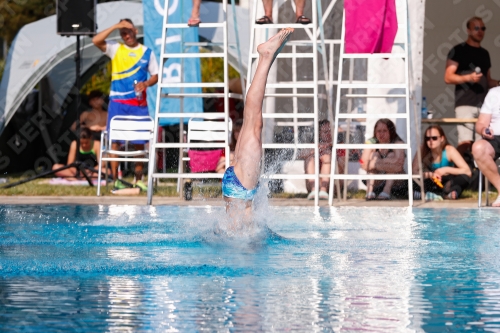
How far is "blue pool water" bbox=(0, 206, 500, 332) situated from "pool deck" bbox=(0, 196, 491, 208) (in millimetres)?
1271

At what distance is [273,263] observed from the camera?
4555 millimetres

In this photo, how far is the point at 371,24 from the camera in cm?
824

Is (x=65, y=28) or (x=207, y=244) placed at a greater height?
(x=65, y=28)

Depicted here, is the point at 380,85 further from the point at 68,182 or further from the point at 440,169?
the point at 68,182

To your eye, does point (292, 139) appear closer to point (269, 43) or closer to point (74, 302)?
point (269, 43)

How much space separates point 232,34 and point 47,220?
584 cm

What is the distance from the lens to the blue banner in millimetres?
10969

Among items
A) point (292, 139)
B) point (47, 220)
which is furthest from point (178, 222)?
point (292, 139)

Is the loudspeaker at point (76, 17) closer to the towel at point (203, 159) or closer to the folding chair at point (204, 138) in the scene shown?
the folding chair at point (204, 138)

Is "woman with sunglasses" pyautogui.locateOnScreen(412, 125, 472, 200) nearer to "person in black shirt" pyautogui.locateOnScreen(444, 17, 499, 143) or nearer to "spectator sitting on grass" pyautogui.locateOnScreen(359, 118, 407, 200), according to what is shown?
"spectator sitting on grass" pyautogui.locateOnScreen(359, 118, 407, 200)

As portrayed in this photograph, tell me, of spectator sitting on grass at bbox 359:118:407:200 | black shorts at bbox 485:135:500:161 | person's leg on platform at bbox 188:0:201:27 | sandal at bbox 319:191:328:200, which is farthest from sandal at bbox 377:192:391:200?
person's leg on platform at bbox 188:0:201:27

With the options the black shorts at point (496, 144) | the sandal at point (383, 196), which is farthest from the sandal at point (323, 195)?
the black shorts at point (496, 144)

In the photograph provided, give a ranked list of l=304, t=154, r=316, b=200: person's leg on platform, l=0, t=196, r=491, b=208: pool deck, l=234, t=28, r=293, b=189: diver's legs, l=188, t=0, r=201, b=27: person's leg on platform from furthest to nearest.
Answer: l=304, t=154, r=316, b=200: person's leg on platform → l=0, t=196, r=491, b=208: pool deck → l=188, t=0, r=201, b=27: person's leg on platform → l=234, t=28, r=293, b=189: diver's legs

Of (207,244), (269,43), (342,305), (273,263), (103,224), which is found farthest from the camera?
(103,224)
